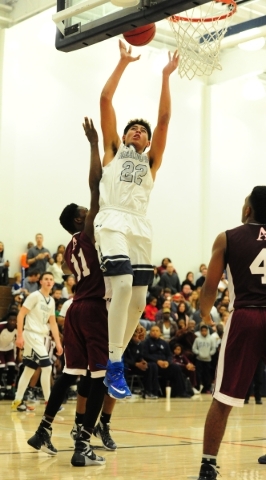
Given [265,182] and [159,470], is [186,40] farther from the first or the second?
[265,182]

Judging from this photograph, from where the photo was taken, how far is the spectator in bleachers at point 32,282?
50.0 feet

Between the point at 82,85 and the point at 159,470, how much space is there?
15.8 m

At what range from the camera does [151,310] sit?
16.0 m

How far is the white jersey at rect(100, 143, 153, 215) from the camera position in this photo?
517cm

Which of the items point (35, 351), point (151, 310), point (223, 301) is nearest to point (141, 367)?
point (151, 310)

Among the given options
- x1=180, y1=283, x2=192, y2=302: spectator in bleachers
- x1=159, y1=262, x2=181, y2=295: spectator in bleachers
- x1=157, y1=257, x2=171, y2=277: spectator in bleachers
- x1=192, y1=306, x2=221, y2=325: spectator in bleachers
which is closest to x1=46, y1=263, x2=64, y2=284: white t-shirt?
x1=159, y1=262, x2=181, y2=295: spectator in bleachers

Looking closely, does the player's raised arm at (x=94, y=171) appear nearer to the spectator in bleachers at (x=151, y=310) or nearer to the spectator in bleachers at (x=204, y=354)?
the spectator in bleachers at (x=204, y=354)

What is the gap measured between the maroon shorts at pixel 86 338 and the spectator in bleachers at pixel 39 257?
11.2 meters

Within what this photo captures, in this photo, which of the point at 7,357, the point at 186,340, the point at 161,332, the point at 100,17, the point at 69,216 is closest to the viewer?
the point at 69,216

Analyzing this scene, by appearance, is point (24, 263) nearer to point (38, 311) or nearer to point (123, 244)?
point (38, 311)

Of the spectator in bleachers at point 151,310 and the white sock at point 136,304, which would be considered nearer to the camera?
the white sock at point 136,304

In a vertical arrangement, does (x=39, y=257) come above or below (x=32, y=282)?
above

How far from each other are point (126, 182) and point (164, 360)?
9476 millimetres

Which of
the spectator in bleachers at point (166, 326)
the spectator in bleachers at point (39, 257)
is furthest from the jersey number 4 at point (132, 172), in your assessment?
the spectator in bleachers at point (39, 257)
